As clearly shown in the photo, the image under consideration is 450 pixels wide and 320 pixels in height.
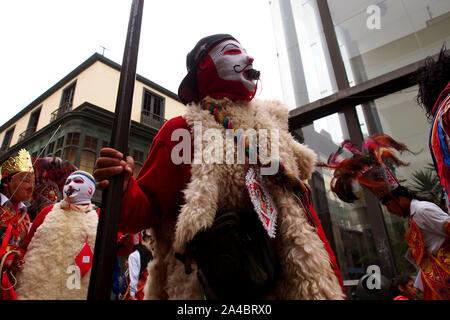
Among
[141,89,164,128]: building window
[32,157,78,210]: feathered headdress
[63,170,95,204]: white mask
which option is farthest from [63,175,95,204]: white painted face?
[141,89,164,128]: building window

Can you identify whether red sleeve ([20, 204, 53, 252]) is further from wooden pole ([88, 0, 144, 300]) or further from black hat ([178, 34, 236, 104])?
wooden pole ([88, 0, 144, 300])

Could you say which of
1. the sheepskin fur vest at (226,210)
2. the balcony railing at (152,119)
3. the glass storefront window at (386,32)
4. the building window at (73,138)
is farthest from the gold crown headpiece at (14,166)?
the balcony railing at (152,119)

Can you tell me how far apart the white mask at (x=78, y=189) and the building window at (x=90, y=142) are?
21.5 feet

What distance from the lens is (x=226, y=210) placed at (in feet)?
3.75

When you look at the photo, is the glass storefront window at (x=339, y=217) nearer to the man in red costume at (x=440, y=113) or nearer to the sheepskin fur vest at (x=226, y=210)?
the man in red costume at (x=440, y=113)

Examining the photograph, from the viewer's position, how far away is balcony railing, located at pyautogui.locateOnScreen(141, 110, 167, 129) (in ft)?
37.4

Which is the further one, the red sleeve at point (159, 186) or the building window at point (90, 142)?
the building window at point (90, 142)

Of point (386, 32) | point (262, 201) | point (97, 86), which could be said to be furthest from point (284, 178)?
point (97, 86)

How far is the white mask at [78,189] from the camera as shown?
3.05 m

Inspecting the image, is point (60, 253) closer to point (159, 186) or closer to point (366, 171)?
point (159, 186)

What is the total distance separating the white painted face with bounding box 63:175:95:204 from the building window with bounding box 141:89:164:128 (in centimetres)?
850

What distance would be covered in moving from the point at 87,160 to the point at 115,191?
935 centimetres
